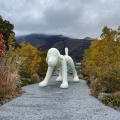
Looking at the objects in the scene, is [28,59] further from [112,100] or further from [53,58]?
[112,100]

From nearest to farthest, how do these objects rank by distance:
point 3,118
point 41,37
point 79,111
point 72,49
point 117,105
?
point 3,118, point 79,111, point 117,105, point 72,49, point 41,37

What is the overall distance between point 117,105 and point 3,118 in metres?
2.77

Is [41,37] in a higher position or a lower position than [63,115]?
higher

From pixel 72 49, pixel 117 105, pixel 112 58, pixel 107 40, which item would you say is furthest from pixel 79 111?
pixel 72 49

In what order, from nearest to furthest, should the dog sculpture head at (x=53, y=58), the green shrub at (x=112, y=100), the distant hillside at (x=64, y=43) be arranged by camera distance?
the green shrub at (x=112, y=100) → the dog sculpture head at (x=53, y=58) → the distant hillside at (x=64, y=43)

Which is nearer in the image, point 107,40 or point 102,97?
point 102,97

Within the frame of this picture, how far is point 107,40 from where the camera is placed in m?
9.80

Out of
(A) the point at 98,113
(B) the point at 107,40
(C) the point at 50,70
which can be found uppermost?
(B) the point at 107,40

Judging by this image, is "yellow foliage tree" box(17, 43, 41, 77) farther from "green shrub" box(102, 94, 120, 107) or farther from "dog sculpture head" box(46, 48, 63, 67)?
"green shrub" box(102, 94, 120, 107)

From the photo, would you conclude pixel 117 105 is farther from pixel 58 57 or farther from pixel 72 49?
pixel 72 49

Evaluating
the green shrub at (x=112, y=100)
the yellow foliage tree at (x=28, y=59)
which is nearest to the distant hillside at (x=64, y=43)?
the yellow foliage tree at (x=28, y=59)

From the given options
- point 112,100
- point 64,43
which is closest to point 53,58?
point 112,100

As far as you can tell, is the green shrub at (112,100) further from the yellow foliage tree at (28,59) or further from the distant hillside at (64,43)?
the distant hillside at (64,43)

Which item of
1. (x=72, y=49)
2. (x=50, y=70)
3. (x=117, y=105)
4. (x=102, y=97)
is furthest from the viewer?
(x=72, y=49)
